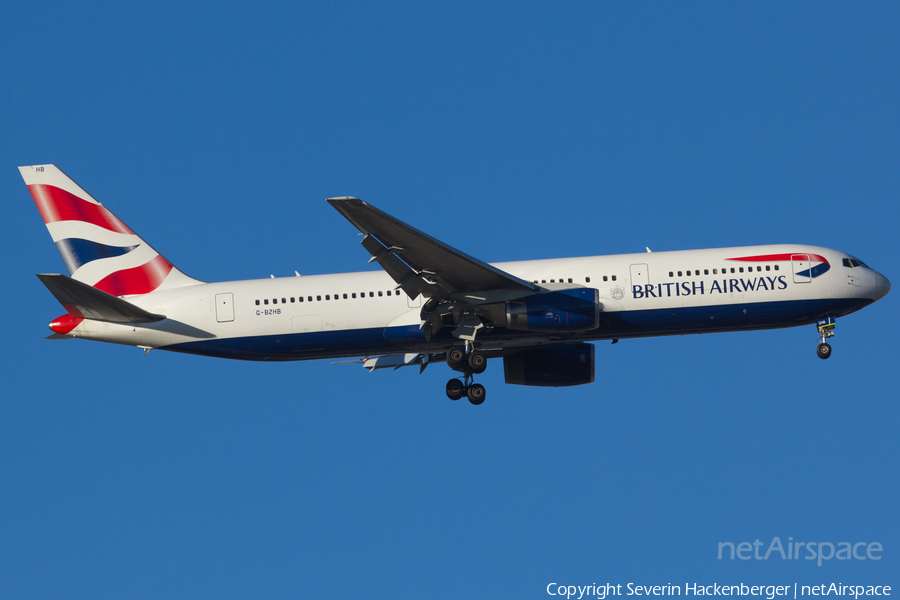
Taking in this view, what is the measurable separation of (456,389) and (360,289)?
538 centimetres

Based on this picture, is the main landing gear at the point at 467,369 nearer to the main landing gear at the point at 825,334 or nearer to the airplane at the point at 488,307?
the airplane at the point at 488,307

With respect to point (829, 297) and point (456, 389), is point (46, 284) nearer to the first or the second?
point (456, 389)

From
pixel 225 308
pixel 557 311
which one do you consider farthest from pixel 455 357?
pixel 225 308

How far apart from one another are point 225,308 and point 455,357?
28.0 ft

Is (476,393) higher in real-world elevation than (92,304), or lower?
lower

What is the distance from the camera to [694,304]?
32.6m

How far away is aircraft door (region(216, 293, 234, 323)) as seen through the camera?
33.5 m

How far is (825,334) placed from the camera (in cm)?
3400

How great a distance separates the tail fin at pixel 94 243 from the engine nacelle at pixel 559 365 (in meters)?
13.6

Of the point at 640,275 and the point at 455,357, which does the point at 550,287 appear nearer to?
the point at 640,275

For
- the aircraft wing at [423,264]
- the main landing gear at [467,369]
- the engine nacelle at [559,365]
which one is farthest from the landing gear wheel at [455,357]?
the engine nacelle at [559,365]

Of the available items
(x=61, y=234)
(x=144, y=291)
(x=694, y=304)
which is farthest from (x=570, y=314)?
(x=61, y=234)

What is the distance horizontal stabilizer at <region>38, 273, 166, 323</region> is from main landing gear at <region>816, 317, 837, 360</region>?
24.0 meters

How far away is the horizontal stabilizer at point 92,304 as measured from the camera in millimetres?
29812
